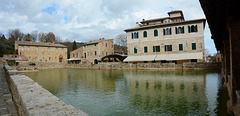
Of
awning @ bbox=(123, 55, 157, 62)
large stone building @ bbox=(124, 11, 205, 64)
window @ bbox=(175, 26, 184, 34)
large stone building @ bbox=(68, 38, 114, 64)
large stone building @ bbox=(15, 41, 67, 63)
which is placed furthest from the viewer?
large stone building @ bbox=(68, 38, 114, 64)

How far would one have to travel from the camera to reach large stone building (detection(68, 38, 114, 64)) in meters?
41.8

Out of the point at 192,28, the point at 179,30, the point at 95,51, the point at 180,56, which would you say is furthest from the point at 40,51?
the point at 192,28

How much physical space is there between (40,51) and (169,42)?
34.1 metres

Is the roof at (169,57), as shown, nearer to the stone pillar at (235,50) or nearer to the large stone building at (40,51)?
the stone pillar at (235,50)

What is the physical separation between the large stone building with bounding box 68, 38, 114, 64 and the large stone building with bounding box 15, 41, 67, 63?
4.89 meters

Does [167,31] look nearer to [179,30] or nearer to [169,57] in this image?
[179,30]

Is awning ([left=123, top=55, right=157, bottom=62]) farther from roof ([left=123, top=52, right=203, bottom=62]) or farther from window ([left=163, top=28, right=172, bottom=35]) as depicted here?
window ([left=163, top=28, right=172, bottom=35])

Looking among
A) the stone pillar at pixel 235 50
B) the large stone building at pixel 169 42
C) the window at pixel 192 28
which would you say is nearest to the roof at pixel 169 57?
the large stone building at pixel 169 42

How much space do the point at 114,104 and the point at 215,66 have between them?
1951cm

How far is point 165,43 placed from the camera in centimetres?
2889

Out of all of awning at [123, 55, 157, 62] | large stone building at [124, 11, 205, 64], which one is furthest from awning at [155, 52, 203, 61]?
awning at [123, 55, 157, 62]

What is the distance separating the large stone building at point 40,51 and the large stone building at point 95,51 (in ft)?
16.1

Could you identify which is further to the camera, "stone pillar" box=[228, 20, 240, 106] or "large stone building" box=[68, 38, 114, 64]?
"large stone building" box=[68, 38, 114, 64]

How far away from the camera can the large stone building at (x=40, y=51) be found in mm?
40684
